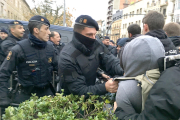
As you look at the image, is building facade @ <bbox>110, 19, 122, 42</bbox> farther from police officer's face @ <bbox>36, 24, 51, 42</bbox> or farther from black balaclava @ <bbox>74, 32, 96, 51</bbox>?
black balaclava @ <bbox>74, 32, 96, 51</bbox>

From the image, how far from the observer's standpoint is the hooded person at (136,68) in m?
1.27

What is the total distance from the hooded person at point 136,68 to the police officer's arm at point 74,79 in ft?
1.68

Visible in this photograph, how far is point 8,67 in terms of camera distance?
8.21ft

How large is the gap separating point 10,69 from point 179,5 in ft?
119

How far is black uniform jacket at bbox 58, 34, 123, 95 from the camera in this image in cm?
186

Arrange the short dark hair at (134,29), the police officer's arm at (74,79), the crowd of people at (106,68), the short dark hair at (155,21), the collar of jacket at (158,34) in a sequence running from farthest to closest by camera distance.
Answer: the short dark hair at (134,29) < the short dark hair at (155,21) < the collar of jacket at (158,34) < the police officer's arm at (74,79) < the crowd of people at (106,68)

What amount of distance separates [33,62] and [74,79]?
1197 mm

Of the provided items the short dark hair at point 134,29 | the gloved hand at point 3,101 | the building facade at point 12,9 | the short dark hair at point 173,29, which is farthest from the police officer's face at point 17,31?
the building facade at point 12,9

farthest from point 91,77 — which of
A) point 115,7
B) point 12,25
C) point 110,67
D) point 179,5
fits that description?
point 115,7

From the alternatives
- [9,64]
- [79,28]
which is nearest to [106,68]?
[79,28]

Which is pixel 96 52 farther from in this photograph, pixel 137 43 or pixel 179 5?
pixel 179 5

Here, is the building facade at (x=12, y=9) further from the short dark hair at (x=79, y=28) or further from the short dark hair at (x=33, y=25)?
the short dark hair at (x=79, y=28)

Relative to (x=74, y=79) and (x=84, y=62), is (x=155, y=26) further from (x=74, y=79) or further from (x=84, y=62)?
(x=74, y=79)

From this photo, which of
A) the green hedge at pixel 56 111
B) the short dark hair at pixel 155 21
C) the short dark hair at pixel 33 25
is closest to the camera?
the green hedge at pixel 56 111
